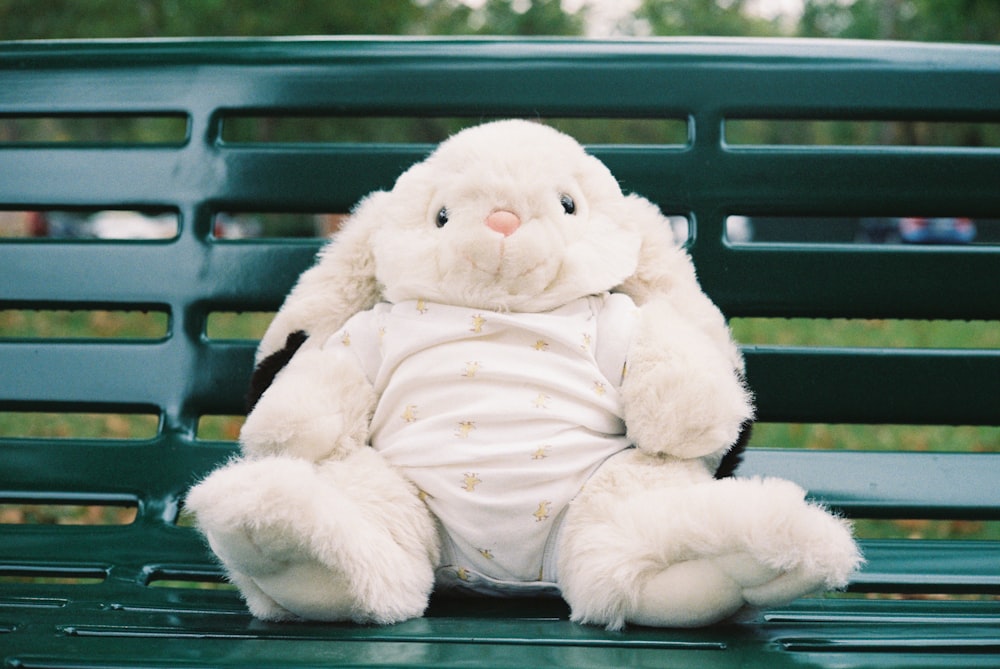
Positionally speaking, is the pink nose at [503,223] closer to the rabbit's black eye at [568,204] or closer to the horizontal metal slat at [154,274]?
the rabbit's black eye at [568,204]

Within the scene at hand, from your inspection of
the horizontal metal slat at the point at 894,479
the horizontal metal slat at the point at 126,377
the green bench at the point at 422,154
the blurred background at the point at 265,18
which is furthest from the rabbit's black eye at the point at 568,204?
the blurred background at the point at 265,18

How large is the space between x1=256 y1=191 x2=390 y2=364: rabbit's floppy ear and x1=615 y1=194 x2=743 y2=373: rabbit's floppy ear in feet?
1.27

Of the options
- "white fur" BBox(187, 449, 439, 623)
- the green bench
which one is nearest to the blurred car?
the green bench

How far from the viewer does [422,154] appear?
204cm

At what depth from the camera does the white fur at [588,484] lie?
1.19 m

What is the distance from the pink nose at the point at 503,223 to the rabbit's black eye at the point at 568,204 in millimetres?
97

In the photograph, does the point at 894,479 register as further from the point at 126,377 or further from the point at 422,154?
the point at 126,377

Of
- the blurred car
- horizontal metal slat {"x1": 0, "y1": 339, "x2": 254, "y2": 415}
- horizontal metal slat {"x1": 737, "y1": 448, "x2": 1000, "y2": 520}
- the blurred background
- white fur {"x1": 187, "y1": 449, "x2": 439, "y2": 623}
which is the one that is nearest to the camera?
white fur {"x1": 187, "y1": 449, "x2": 439, "y2": 623}

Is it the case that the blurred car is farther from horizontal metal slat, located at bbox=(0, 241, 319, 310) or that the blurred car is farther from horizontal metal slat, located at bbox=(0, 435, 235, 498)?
horizontal metal slat, located at bbox=(0, 435, 235, 498)

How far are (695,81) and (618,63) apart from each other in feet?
0.49

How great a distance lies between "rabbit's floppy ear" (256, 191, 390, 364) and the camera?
166cm

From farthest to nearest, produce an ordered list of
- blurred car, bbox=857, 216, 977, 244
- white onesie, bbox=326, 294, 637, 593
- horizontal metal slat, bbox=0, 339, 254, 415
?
blurred car, bbox=857, 216, 977, 244
horizontal metal slat, bbox=0, 339, 254, 415
white onesie, bbox=326, 294, 637, 593

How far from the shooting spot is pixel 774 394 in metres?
1.98

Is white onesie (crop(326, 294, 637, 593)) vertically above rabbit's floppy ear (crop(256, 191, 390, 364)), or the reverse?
rabbit's floppy ear (crop(256, 191, 390, 364))
